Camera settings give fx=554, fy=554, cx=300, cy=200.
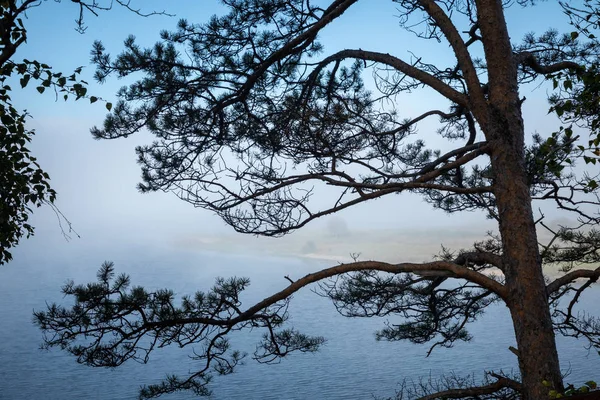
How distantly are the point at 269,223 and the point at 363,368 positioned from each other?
8448mm

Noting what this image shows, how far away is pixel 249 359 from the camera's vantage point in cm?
1257

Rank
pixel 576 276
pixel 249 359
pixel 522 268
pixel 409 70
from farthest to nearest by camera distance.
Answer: pixel 249 359, pixel 409 70, pixel 576 276, pixel 522 268

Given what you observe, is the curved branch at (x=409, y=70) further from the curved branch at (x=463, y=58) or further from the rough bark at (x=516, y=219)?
the rough bark at (x=516, y=219)

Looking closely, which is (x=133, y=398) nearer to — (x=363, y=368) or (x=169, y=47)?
(x=363, y=368)

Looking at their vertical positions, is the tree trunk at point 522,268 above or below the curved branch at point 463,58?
below

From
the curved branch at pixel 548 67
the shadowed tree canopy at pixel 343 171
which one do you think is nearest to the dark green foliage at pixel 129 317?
the shadowed tree canopy at pixel 343 171

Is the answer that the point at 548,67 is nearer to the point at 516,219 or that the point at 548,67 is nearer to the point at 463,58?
the point at 463,58

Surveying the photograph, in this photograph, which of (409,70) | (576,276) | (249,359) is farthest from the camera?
(249,359)

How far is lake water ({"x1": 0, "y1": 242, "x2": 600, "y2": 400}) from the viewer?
390 inches

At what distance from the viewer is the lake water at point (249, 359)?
990 cm

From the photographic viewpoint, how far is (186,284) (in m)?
14.4

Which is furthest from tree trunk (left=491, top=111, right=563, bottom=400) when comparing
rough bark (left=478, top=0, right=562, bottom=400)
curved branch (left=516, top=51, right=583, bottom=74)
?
curved branch (left=516, top=51, right=583, bottom=74)

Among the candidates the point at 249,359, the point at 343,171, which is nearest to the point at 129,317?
the point at 343,171

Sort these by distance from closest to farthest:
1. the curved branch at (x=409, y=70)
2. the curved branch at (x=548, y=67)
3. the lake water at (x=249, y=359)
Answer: the curved branch at (x=409, y=70) < the curved branch at (x=548, y=67) < the lake water at (x=249, y=359)
